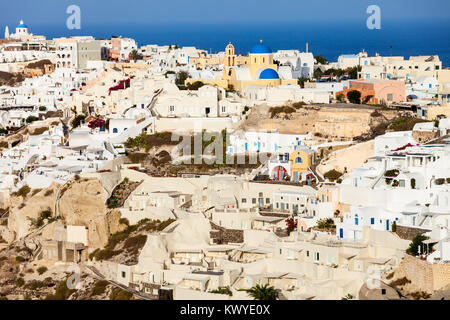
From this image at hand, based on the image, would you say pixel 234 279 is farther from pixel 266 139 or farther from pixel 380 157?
pixel 266 139

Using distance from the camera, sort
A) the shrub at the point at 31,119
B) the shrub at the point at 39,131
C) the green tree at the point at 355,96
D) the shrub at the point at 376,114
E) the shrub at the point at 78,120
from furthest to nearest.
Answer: the shrub at the point at 31,119, the shrub at the point at 39,131, the shrub at the point at 78,120, the green tree at the point at 355,96, the shrub at the point at 376,114

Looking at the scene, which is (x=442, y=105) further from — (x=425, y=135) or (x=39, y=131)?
(x=39, y=131)

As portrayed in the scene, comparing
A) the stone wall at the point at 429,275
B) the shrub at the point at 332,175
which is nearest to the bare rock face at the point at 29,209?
the shrub at the point at 332,175

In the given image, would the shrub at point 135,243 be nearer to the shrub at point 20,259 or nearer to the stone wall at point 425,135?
the shrub at point 20,259

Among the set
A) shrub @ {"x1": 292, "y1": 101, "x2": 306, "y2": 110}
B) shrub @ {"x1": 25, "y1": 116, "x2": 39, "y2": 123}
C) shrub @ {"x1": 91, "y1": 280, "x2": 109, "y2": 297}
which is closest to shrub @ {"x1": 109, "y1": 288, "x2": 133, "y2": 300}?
shrub @ {"x1": 91, "y1": 280, "x2": 109, "y2": 297}

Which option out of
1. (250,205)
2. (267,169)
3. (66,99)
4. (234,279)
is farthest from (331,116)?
(66,99)

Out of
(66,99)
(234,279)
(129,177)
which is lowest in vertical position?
(234,279)

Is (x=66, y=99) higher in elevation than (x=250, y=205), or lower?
higher
